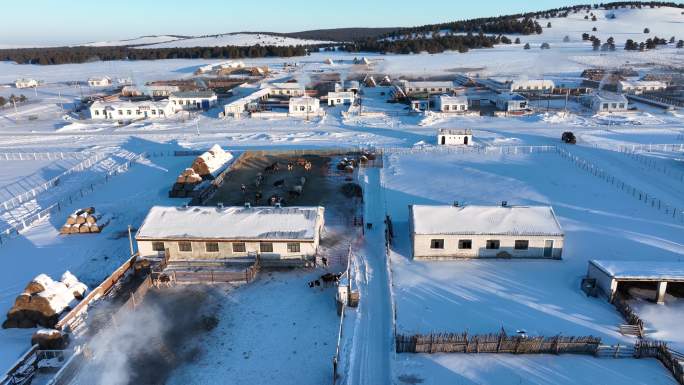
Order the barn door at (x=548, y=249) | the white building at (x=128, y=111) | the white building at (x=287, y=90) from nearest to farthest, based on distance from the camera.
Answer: the barn door at (x=548, y=249), the white building at (x=128, y=111), the white building at (x=287, y=90)

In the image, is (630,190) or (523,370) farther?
(630,190)

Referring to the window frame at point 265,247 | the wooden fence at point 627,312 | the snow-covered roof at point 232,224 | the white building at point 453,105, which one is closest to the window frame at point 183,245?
the snow-covered roof at point 232,224

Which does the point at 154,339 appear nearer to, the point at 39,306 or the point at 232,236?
the point at 39,306

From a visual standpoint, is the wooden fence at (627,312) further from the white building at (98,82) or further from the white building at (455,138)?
the white building at (98,82)

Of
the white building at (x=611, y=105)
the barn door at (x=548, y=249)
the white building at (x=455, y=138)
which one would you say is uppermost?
the white building at (x=611, y=105)

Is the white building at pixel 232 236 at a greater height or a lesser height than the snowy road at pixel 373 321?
greater

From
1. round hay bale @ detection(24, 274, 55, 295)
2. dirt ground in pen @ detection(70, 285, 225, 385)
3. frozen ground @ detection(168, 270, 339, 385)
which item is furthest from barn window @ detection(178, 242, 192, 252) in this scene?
round hay bale @ detection(24, 274, 55, 295)

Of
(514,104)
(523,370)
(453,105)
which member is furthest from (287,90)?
(523,370)
